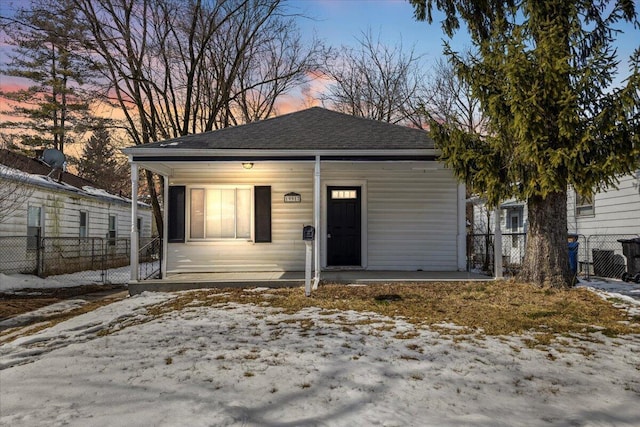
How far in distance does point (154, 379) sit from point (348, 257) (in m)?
7.15

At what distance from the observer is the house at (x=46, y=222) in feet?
39.1

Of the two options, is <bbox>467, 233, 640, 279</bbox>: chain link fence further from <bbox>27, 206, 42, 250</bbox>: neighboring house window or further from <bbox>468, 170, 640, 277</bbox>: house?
<bbox>27, 206, 42, 250</bbox>: neighboring house window

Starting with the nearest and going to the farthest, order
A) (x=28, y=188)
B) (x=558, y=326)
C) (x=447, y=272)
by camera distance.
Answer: (x=558, y=326)
(x=447, y=272)
(x=28, y=188)

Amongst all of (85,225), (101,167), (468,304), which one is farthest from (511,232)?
(101,167)

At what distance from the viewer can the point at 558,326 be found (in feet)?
17.2

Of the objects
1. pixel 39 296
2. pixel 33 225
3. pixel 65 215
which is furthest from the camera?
pixel 65 215

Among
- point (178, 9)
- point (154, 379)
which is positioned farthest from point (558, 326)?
point (178, 9)

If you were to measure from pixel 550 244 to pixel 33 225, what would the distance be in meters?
14.5

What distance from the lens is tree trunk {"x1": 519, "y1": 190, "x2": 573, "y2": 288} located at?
7266 millimetres

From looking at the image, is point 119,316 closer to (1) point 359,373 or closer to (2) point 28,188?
(1) point 359,373

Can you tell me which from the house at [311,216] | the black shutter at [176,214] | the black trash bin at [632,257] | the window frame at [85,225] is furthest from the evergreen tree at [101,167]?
the black trash bin at [632,257]

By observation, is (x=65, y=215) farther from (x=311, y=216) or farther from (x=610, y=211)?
(x=610, y=211)

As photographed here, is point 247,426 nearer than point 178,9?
Yes

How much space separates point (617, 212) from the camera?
11.3 m
